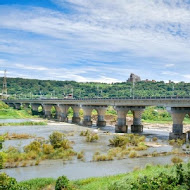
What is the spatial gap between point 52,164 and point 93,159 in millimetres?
5632

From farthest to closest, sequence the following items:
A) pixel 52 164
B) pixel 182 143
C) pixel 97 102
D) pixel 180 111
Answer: pixel 97 102
pixel 180 111
pixel 182 143
pixel 52 164

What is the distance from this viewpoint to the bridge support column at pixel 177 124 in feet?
193

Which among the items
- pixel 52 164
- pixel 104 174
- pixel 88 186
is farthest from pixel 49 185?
pixel 52 164

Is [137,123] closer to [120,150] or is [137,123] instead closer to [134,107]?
[134,107]

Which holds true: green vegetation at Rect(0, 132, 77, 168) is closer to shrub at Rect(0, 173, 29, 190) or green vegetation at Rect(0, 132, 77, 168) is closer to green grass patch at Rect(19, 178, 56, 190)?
green grass patch at Rect(19, 178, 56, 190)

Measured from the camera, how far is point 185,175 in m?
23.6

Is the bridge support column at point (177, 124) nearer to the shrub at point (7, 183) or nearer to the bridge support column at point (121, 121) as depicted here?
the bridge support column at point (121, 121)

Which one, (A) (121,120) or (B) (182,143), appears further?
(A) (121,120)

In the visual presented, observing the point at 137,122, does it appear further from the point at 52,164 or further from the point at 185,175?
the point at 185,175

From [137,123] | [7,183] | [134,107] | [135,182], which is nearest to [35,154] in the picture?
[135,182]

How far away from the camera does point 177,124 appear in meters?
59.6

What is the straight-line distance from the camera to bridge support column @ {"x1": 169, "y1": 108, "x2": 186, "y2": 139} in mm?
58844

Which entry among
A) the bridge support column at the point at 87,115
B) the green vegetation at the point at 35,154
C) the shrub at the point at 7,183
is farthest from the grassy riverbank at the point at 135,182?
the bridge support column at the point at 87,115

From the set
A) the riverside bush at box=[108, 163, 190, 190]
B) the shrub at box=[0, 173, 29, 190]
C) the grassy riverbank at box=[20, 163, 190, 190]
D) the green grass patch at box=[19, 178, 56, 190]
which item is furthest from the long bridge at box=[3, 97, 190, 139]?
the shrub at box=[0, 173, 29, 190]
